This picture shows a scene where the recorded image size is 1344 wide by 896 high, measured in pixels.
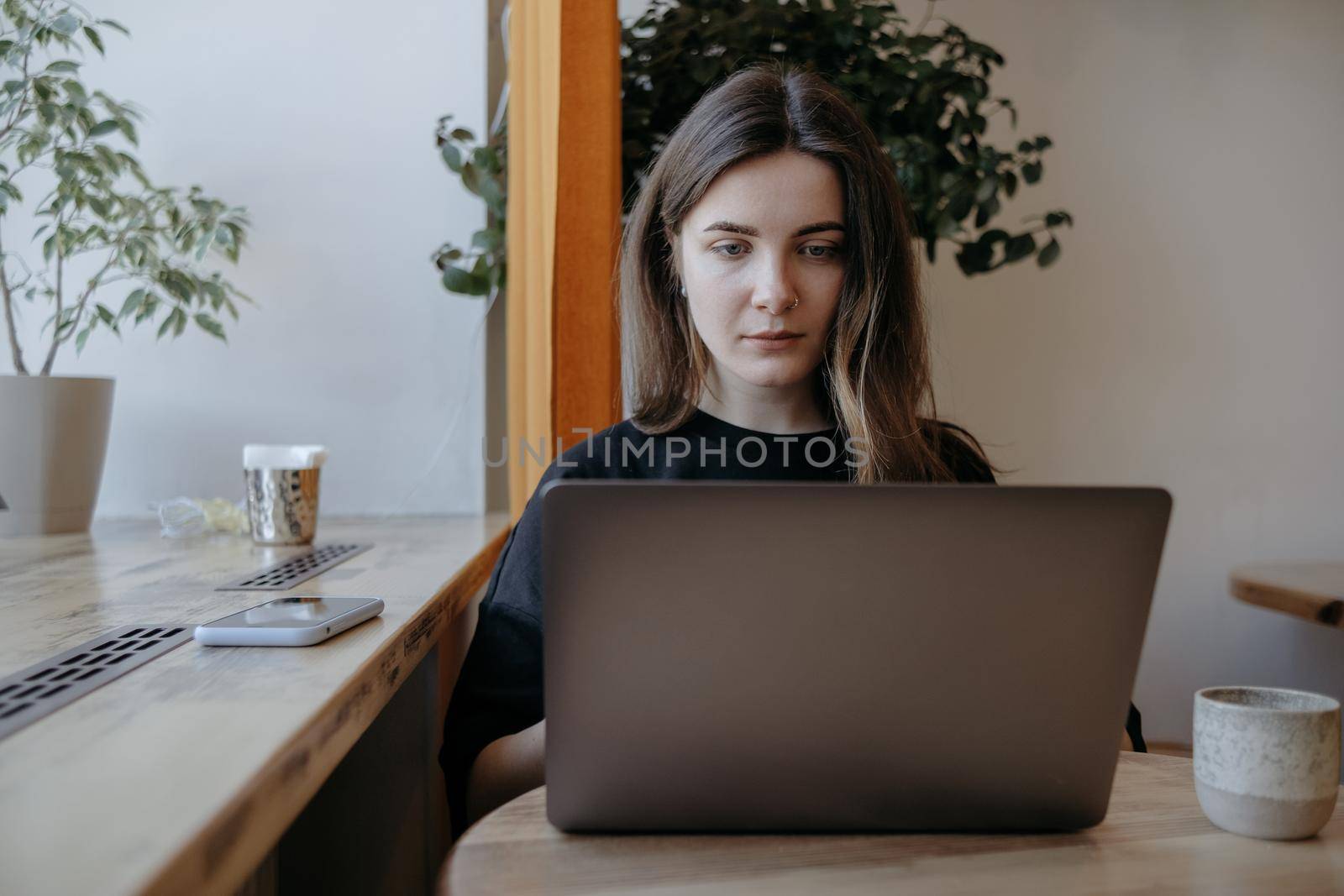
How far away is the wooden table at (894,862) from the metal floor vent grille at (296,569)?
21.2 inches

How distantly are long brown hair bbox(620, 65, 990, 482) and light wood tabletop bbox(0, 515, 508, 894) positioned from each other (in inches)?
14.1

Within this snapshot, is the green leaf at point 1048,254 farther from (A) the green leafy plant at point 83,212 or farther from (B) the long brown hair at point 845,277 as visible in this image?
(A) the green leafy plant at point 83,212

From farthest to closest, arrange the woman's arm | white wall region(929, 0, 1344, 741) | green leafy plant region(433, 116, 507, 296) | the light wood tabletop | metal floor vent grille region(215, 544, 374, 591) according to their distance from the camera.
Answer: white wall region(929, 0, 1344, 741) < green leafy plant region(433, 116, 507, 296) < metal floor vent grille region(215, 544, 374, 591) < the woman's arm < the light wood tabletop

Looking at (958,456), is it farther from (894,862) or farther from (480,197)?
(480,197)

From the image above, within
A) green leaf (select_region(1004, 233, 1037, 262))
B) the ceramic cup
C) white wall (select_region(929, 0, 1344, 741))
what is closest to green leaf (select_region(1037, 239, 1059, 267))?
green leaf (select_region(1004, 233, 1037, 262))

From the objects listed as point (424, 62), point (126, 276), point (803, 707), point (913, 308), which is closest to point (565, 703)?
point (803, 707)

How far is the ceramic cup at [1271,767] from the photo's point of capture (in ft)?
1.84

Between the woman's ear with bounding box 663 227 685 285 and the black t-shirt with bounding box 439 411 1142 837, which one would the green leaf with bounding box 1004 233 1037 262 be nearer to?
the black t-shirt with bounding box 439 411 1142 837

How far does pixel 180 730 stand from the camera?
540mm

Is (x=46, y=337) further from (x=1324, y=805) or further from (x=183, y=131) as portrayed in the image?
(x=1324, y=805)

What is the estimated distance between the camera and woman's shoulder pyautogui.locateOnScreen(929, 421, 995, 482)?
1.24m

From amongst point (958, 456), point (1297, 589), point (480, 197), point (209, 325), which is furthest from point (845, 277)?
point (1297, 589)

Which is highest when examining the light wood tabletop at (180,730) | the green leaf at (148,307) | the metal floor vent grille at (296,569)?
the green leaf at (148,307)

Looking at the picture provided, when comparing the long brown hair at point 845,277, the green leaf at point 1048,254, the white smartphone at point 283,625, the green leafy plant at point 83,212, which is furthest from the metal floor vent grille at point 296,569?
the green leaf at point 1048,254
